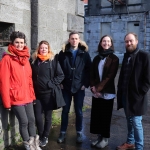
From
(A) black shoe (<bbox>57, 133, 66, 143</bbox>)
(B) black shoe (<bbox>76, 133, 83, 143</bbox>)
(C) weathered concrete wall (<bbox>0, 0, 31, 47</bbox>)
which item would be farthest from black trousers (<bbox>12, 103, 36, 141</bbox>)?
(C) weathered concrete wall (<bbox>0, 0, 31, 47</bbox>)

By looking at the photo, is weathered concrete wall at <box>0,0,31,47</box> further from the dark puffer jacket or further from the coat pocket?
the coat pocket

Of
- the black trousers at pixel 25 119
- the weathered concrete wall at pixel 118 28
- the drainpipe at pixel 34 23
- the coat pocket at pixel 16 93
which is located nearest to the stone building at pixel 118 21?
the weathered concrete wall at pixel 118 28

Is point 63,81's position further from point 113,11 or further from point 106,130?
point 113,11

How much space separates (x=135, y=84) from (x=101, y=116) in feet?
2.83

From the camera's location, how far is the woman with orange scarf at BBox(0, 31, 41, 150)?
355cm

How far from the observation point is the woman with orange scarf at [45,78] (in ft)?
13.2

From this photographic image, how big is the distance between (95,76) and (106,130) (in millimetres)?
914

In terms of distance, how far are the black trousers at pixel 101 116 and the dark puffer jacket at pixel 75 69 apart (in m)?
0.36

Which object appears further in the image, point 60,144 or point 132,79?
point 60,144

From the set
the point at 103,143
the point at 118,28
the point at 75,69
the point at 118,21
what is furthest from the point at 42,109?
the point at 118,21

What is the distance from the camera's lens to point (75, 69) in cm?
424

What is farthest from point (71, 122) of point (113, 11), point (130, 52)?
point (113, 11)

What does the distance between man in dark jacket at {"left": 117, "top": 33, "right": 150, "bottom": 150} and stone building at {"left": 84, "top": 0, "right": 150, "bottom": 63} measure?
16.3 m

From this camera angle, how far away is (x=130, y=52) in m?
3.83
